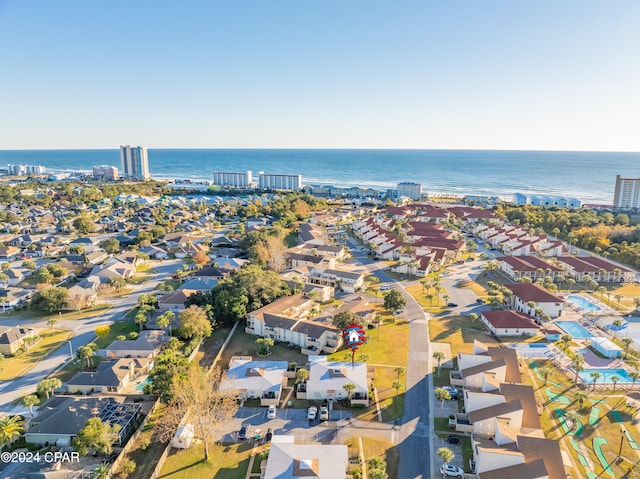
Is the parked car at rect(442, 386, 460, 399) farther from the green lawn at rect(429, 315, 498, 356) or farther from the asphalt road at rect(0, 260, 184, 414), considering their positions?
the asphalt road at rect(0, 260, 184, 414)

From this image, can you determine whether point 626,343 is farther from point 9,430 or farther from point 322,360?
point 9,430

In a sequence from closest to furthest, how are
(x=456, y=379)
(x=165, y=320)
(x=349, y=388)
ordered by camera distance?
(x=349, y=388)
(x=456, y=379)
(x=165, y=320)

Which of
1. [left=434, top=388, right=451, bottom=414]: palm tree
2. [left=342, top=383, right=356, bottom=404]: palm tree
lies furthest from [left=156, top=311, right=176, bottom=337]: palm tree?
[left=434, top=388, right=451, bottom=414]: palm tree

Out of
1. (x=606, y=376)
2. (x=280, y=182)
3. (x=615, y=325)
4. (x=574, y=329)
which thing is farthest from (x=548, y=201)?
(x=280, y=182)

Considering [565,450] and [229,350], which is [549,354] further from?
[229,350]

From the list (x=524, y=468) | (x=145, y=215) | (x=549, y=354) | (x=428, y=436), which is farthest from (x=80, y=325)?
(x=145, y=215)

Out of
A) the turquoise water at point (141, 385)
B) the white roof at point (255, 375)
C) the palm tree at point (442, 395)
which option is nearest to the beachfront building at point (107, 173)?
the turquoise water at point (141, 385)
